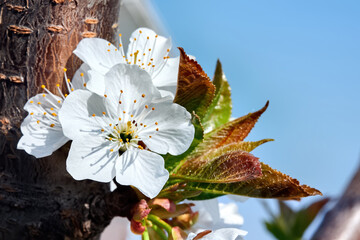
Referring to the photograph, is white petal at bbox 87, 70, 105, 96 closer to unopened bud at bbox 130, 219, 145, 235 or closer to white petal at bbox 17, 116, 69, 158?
white petal at bbox 17, 116, 69, 158

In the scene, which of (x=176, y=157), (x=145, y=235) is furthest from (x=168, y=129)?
(x=145, y=235)

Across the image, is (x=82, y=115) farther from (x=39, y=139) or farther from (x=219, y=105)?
(x=219, y=105)

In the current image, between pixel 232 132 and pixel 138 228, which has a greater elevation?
pixel 232 132

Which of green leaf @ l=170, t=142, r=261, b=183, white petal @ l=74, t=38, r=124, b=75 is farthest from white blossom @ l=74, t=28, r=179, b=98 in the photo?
green leaf @ l=170, t=142, r=261, b=183

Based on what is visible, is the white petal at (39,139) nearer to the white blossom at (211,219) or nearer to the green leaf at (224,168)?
the green leaf at (224,168)

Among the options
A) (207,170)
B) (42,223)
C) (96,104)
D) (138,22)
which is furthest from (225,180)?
(138,22)
